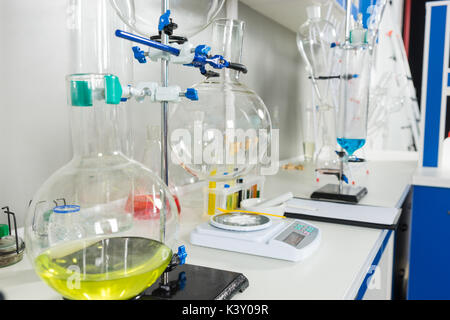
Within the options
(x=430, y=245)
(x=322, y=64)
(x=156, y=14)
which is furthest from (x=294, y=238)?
(x=322, y=64)

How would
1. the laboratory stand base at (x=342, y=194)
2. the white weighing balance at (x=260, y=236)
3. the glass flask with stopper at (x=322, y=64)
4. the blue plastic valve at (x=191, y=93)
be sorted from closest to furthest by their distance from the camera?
1. the blue plastic valve at (x=191, y=93)
2. the white weighing balance at (x=260, y=236)
3. the laboratory stand base at (x=342, y=194)
4. the glass flask with stopper at (x=322, y=64)

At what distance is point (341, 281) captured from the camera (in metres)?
0.77

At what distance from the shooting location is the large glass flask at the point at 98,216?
530 mm

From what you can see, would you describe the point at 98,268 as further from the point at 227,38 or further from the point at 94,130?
the point at 227,38

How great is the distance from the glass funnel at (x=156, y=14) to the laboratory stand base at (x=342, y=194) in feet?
3.00

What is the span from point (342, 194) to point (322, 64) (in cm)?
92

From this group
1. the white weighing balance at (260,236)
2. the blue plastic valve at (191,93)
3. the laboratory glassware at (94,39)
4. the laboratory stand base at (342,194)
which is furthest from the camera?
the laboratory stand base at (342,194)

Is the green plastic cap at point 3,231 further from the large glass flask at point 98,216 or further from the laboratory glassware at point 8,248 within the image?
the large glass flask at point 98,216

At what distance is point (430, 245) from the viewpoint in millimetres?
1896

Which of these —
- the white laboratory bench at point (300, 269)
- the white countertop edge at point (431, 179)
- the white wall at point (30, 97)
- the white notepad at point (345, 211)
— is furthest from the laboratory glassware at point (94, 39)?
the white countertop edge at point (431, 179)

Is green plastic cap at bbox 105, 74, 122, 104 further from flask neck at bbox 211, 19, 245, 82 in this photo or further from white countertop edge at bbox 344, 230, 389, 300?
white countertop edge at bbox 344, 230, 389, 300

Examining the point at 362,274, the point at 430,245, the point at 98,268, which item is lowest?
the point at 430,245

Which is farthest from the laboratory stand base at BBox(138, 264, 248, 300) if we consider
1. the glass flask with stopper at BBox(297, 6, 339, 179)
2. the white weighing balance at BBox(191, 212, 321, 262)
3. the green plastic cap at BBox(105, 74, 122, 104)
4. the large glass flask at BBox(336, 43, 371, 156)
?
the glass flask with stopper at BBox(297, 6, 339, 179)
